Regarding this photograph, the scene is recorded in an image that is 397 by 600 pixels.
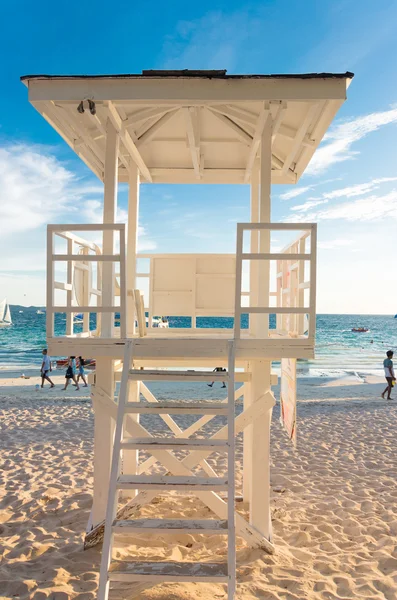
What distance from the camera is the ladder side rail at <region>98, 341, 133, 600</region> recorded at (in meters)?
3.85

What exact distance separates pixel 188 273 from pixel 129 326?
1.73m

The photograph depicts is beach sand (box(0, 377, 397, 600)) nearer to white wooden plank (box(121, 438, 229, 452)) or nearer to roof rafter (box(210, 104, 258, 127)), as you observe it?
white wooden plank (box(121, 438, 229, 452))

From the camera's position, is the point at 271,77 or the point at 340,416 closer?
the point at 271,77

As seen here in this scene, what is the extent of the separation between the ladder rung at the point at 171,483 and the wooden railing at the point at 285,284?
1519 mm

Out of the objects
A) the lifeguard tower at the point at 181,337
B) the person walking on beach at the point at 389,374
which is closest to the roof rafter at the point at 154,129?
the lifeguard tower at the point at 181,337

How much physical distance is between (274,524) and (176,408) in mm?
2917

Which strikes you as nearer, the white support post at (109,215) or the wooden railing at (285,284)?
the wooden railing at (285,284)

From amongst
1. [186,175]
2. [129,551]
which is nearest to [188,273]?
[186,175]

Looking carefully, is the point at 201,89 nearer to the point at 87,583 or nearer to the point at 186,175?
the point at 186,175

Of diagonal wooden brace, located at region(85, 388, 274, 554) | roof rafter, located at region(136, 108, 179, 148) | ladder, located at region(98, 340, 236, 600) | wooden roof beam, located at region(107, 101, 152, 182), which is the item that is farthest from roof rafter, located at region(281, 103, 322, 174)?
diagonal wooden brace, located at region(85, 388, 274, 554)

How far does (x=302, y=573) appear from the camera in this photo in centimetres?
512

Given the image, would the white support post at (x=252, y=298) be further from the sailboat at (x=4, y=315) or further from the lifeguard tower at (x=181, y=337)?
the sailboat at (x=4, y=315)

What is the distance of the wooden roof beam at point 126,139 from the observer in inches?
216

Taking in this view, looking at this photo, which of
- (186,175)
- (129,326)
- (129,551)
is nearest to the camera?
(129,551)
